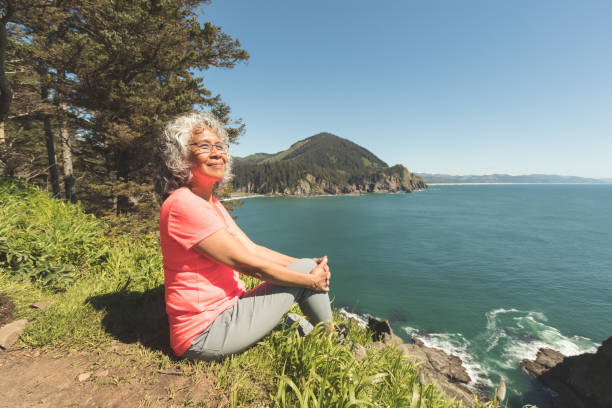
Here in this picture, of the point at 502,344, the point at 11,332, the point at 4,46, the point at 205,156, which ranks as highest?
the point at 4,46

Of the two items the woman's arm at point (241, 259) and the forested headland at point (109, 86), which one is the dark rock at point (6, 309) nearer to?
the woman's arm at point (241, 259)

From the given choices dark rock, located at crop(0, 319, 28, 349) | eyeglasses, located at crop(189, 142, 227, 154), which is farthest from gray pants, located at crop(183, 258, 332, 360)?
dark rock, located at crop(0, 319, 28, 349)

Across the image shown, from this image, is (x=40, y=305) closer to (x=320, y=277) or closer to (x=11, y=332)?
(x=11, y=332)

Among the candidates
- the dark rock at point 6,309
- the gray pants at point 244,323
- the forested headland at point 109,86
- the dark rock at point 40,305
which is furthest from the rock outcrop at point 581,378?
the forested headland at point 109,86

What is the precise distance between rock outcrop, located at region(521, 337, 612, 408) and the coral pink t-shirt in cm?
2052

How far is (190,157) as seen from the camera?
2.23 meters

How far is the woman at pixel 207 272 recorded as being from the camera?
6.01ft

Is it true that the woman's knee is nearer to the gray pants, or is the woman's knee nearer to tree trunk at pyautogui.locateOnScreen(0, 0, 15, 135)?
the gray pants

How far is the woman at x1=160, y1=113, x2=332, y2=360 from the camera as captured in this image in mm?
1833

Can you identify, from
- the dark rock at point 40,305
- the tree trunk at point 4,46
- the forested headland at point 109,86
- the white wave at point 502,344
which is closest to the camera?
the dark rock at point 40,305

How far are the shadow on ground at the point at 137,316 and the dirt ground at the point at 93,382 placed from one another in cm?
22

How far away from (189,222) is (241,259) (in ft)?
1.54

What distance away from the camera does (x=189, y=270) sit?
6.32ft

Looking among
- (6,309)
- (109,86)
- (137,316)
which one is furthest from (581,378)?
(109,86)
